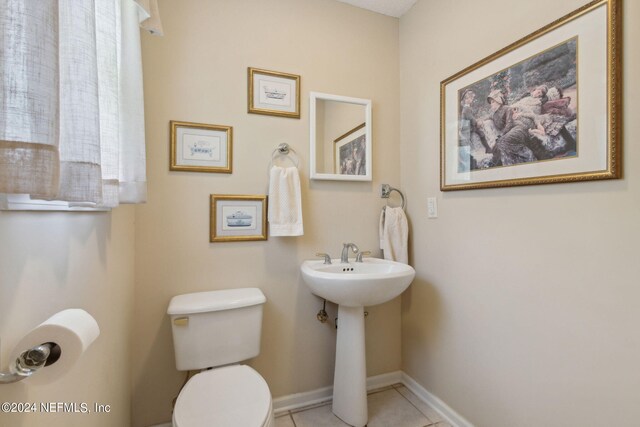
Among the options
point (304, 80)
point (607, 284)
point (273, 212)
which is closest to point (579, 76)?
point (607, 284)

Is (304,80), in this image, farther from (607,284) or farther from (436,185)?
(607,284)

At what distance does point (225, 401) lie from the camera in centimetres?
104

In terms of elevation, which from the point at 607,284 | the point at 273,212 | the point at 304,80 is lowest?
the point at 607,284

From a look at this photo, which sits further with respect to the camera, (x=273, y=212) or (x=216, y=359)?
(x=273, y=212)

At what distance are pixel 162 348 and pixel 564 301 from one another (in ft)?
5.89

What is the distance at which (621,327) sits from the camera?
0.93 m

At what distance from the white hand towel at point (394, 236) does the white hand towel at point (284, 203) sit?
0.54 metres

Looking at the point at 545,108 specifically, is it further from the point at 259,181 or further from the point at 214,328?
the point at 214,328

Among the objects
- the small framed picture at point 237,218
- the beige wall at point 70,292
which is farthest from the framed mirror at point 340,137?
the beige wall at point 70,292

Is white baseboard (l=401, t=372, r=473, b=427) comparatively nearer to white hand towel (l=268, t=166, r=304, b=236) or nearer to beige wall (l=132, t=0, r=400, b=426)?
beige wall (l=132, t=0, r=400, b=426)

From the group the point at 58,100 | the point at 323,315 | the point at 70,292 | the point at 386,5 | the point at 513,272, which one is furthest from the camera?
the point at 386,5

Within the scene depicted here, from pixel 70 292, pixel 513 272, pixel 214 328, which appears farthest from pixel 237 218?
pixel 513 272

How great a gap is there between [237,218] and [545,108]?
4.84ft

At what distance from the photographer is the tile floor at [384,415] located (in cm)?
154
